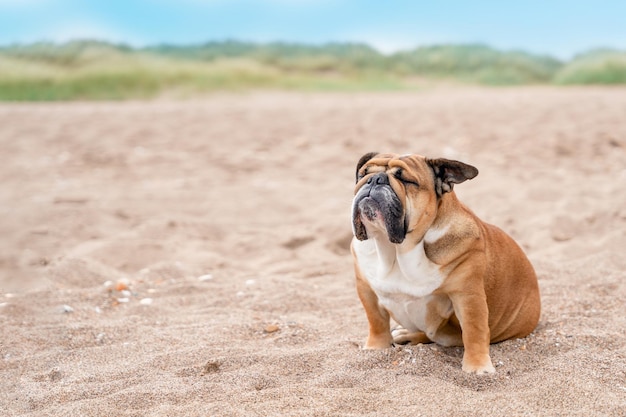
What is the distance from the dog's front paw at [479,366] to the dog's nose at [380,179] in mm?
1053

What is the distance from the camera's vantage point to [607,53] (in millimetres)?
26891

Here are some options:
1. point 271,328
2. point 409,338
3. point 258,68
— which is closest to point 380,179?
point 409,338

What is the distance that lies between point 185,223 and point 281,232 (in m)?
1.03

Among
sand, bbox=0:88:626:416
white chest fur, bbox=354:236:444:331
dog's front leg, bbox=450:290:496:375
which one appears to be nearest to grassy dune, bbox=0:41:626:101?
sand, bbox=0:88:626:416

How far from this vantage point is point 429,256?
3941 mm

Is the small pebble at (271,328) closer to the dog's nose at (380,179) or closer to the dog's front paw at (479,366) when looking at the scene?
the dog's front paw at (479,366)

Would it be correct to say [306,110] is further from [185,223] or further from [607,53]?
[607,53]

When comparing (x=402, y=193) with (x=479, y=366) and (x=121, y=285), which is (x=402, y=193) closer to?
(x=479, y=366)

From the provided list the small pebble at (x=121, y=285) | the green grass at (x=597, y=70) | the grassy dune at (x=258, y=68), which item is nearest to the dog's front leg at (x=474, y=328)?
the small pebble at (x=121, y=285)

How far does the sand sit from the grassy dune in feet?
25.2

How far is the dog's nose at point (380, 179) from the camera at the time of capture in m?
3.80

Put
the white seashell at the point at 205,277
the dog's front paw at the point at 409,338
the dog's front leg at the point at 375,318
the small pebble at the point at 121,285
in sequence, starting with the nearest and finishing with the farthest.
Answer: the dog's front leg at the point at 375,318 < the dog's front paw at the point at 409,338 < the small pebble at the point at 121,285 < the white seashell at the point at 205,277

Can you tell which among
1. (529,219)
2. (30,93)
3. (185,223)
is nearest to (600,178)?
(529,219)

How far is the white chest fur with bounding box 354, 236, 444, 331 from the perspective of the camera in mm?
3941
